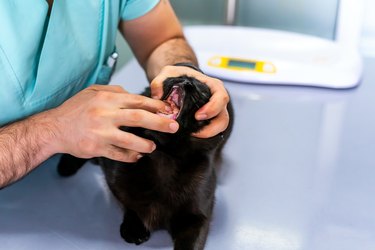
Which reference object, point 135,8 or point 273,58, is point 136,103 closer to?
point 135,8

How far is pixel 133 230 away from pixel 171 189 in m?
0.08

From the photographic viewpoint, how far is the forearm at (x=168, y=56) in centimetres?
94

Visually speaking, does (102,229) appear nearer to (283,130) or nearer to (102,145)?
(102,145)

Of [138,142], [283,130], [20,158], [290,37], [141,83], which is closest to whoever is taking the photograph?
[138,142]

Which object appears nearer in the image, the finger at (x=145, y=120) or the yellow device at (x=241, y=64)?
the finger at (x=145, y=120)

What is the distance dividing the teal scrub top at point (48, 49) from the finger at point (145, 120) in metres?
0.26

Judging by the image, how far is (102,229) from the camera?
72 cm

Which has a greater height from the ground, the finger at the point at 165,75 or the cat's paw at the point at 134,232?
the finger at the point at 165,75

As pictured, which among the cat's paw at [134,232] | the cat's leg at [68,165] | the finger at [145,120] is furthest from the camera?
the cat's leg at [68,165]

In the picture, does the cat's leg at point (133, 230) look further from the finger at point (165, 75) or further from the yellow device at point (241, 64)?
the yellow device at point (241, 64)

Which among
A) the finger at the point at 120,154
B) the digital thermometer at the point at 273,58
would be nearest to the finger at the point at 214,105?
the finger at the point at 120,154

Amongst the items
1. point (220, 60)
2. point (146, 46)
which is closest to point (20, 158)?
point (146, 46)

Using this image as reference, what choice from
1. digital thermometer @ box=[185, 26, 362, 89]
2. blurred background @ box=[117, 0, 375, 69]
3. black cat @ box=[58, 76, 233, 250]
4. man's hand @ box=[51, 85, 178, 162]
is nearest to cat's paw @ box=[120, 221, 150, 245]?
black cat @ box=[58, 76, 233, 250]

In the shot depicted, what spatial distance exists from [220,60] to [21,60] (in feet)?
1.99
